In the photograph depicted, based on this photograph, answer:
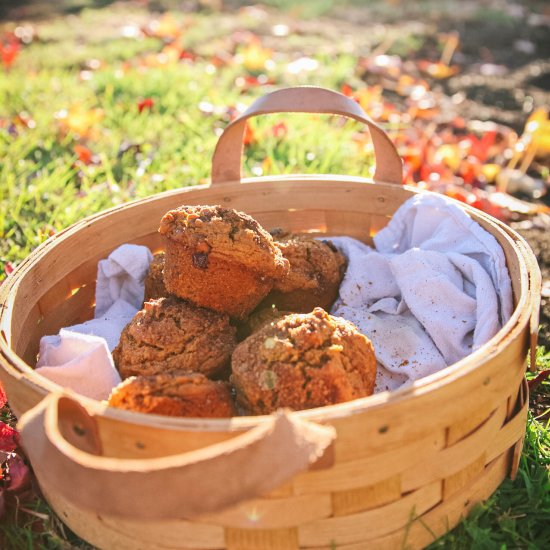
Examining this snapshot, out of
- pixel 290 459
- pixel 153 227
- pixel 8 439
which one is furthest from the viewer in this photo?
pixel 153 227

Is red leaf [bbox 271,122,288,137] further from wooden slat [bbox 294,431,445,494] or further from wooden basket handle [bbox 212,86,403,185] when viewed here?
wooden slat [bbox 294,431,445,494]

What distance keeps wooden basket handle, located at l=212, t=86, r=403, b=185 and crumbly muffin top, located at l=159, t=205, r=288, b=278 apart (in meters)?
0.49

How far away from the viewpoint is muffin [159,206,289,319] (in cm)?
170

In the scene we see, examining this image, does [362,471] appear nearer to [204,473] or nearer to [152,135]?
[204,473]

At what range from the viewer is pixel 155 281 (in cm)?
201

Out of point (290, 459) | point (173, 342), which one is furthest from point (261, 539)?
point (173, 342)

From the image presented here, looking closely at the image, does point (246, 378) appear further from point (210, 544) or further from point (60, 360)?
point (60, 360)

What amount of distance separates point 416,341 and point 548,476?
491 millimetres

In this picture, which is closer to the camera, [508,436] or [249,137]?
[508,436]

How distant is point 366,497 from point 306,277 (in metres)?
0.78

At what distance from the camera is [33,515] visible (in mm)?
1682

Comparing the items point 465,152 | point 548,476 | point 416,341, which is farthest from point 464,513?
point 465,152

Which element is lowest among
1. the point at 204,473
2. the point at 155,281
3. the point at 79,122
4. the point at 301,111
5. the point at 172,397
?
the point at 79,122

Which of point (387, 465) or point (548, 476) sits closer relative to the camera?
point (387, 465)
